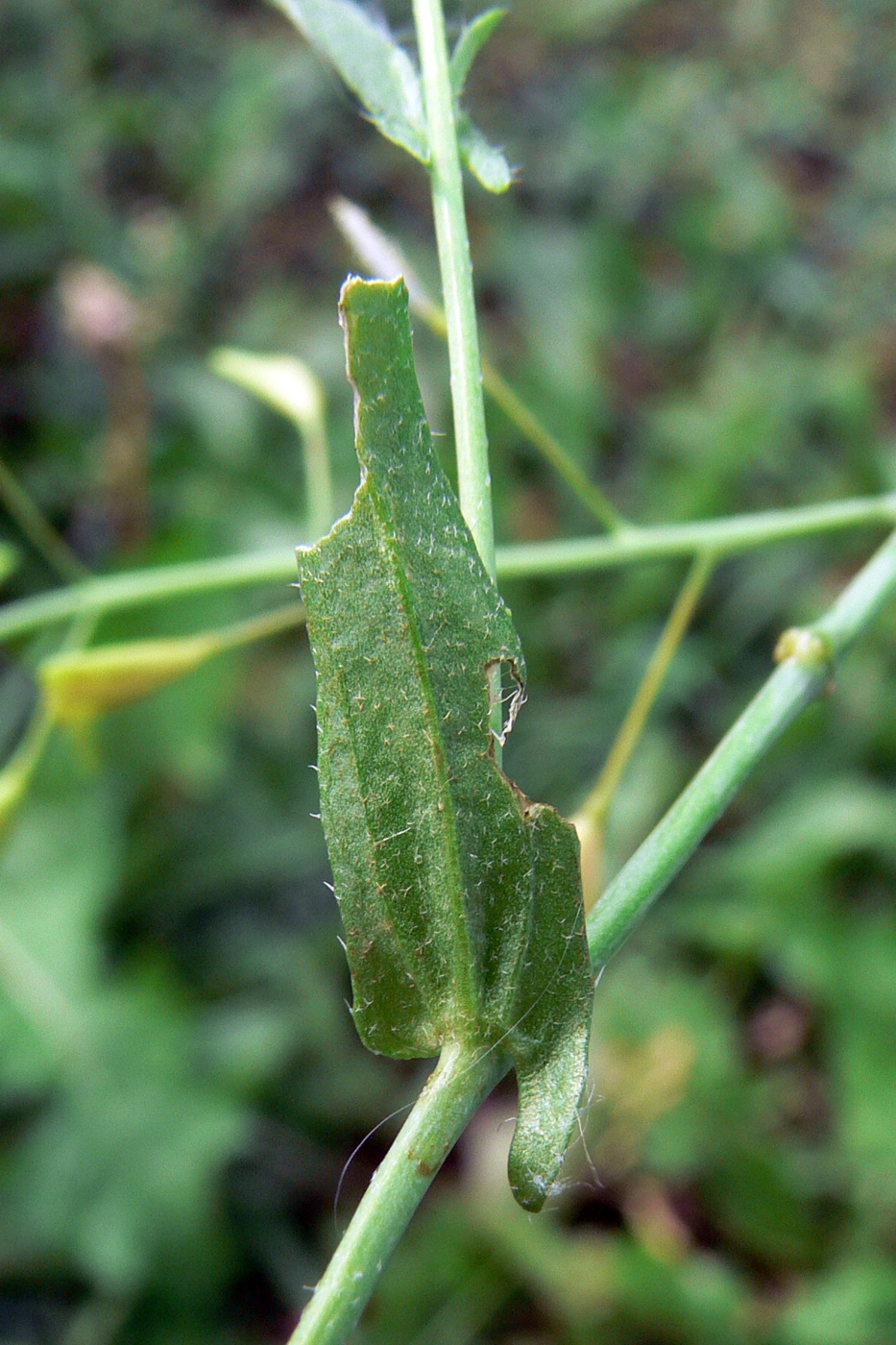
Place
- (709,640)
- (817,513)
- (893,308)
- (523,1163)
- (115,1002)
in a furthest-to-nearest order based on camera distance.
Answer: (893,308)
(709,640)
(115,1002)
(817,513)
(523,1163)

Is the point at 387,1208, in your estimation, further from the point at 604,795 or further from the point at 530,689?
the point at 530,689

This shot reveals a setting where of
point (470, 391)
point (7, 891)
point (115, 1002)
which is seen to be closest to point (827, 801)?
point (115, 1002)

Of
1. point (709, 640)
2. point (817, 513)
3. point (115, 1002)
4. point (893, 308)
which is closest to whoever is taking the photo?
point (817, 513)

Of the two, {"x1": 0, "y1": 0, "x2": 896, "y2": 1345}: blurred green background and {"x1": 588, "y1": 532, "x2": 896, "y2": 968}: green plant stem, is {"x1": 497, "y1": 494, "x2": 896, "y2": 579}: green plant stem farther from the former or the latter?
{"x1": 0, "y1": 0, "x2": 896, "y2": 1345}: blurred green background

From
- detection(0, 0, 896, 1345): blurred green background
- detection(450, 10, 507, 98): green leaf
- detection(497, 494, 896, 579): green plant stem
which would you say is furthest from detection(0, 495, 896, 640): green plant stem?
detection(450, 10, 507, 98): green leaf

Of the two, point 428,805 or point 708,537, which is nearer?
point 428,805

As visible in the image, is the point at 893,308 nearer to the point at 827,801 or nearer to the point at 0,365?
the point at 827,801

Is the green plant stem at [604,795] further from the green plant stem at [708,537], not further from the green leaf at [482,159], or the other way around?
the green leaf at [482,159]

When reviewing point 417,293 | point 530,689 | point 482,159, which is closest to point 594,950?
point 482,159
